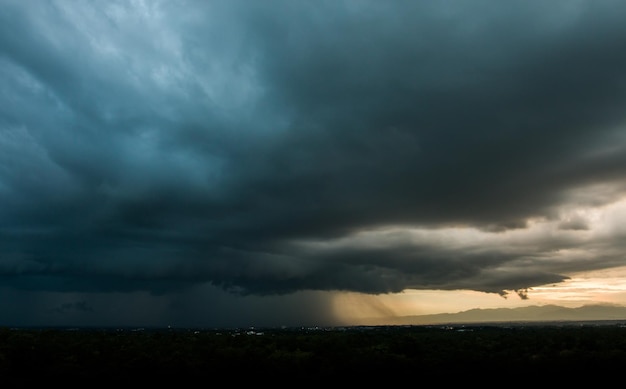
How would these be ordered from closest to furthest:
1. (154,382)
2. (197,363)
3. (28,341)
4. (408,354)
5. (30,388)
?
1. (30,388)
2. (154,382)
3. (197,363)
4. (28,341)
5. (408,354)

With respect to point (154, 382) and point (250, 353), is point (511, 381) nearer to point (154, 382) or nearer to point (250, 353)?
point (250, 353)

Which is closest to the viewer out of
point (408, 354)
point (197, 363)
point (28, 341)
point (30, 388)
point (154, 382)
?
point (30, 388)

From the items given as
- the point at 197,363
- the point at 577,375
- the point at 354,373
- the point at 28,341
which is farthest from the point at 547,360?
the point at 28,341

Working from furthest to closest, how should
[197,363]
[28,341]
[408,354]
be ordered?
[408,354] → [28,341] → [197,363]

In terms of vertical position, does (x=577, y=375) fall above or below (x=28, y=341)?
below

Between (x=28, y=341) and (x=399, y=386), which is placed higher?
(x=28, y=341)

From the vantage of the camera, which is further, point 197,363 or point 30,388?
point 197,363

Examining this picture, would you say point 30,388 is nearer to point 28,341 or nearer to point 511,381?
point 28,341

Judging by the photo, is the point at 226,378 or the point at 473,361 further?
the point at 473,361

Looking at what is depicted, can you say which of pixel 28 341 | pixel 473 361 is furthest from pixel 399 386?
pixel 28 341
